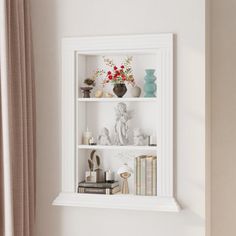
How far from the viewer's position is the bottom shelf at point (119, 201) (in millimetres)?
2977

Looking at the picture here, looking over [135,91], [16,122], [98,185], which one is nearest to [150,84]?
[135,91]

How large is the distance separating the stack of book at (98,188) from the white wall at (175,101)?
0.12 metres

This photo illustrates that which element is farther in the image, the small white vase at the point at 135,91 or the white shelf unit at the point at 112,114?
the small white vase at the point at 135,91

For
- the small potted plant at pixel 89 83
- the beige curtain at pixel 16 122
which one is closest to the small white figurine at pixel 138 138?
the small potted plant at pixel 89 83

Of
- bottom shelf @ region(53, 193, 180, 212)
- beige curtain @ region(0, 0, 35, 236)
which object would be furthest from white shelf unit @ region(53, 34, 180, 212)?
beige curtain @ region(0, 0, 35, 236)

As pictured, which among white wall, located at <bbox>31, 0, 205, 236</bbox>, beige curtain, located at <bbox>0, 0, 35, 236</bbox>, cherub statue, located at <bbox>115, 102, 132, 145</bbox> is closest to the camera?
beige curtain, located at <bbox>0, 0, 35, 236</bbox>

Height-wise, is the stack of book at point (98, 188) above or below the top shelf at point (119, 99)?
below

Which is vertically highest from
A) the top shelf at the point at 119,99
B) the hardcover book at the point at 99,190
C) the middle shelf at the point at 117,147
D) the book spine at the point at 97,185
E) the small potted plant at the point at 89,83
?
the small potted plant at the point at 89,83

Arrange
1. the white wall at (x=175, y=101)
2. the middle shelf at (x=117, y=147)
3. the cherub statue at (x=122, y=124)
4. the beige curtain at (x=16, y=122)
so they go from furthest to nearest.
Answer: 1. the cherub statue at (x=122, y=124)
2. the middle shelf at (x=117, y=147)
3. the white wall at (x=175, y=101)
4. the beige curtain at (x=16, y=122)

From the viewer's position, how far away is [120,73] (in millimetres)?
3170

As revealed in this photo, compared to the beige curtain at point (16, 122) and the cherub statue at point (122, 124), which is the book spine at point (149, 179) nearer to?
the cherub statue at point (122, 124)

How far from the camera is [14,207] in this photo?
290 cm

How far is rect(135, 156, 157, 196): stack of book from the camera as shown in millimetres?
3057

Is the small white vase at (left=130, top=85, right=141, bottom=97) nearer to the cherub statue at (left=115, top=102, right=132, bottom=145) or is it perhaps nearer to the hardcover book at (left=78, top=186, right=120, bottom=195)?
the cherub statue at (left=115, top=102, right=132, bottom=145)
